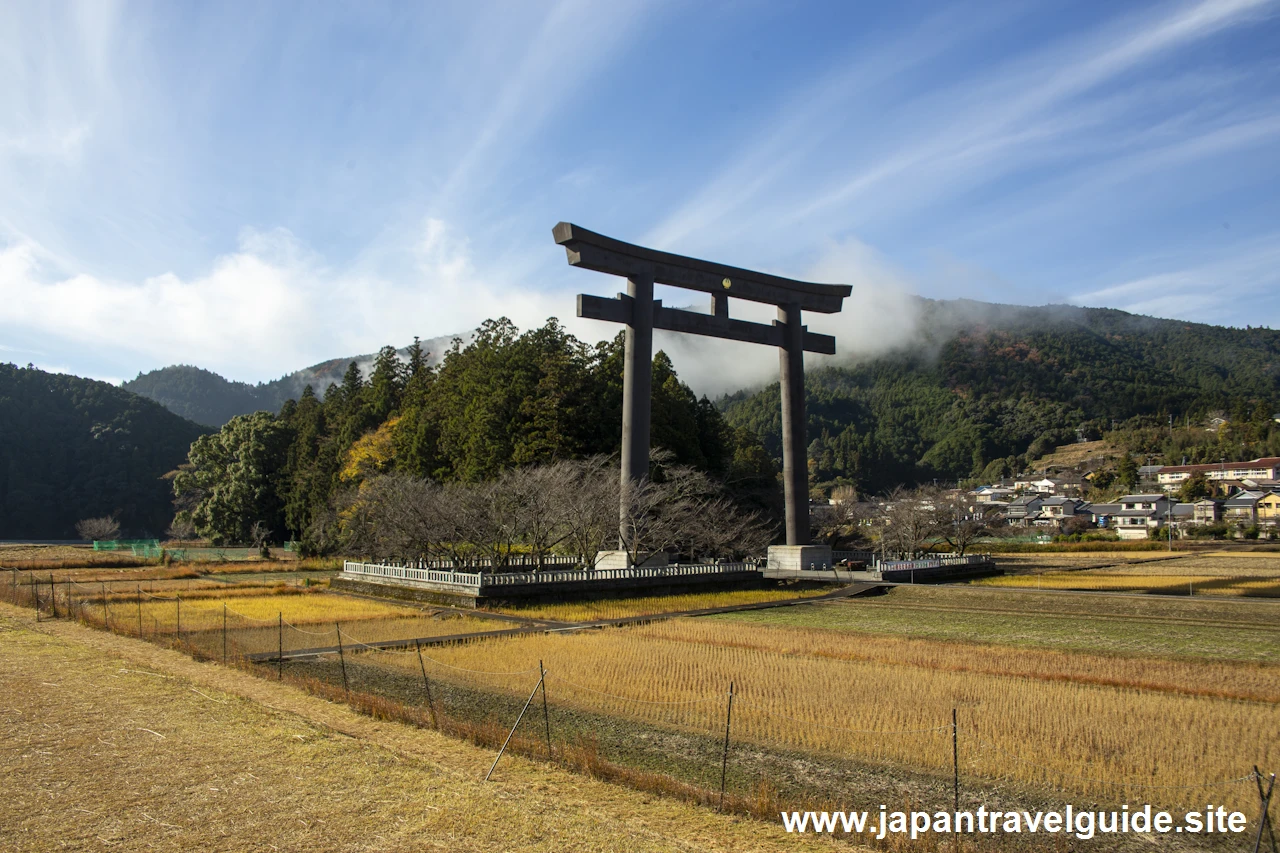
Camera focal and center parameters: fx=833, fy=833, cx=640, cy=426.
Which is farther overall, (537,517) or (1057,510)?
(1057,510)

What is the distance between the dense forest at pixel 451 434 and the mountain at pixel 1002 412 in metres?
84.1

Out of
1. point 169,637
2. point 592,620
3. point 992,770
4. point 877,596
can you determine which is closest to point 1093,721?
point 992,770

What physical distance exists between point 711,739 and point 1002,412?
555 ft

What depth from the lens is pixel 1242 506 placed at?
87.1 metres

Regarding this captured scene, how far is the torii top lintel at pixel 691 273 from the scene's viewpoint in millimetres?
29547

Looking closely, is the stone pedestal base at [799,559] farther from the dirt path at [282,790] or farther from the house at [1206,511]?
the house at [1206,511]

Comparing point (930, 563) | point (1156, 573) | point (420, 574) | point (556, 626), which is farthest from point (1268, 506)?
point (556, 626)

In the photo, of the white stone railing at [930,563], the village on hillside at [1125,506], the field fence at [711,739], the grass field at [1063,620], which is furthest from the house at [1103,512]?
the field fence at [711,739]

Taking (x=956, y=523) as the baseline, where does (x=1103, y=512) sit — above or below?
below

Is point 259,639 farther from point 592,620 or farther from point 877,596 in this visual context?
point 877,596

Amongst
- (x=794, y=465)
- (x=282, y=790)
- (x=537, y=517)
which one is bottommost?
(x=282, y=790)

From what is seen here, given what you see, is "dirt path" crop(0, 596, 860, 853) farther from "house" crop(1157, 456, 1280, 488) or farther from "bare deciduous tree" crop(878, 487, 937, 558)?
"house" crop(1157, 456, 1280, 488)

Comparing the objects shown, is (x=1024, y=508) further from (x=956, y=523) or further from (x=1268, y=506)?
(x=956, y=523)

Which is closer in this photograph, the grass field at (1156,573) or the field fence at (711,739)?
the field fence at (711,739)
